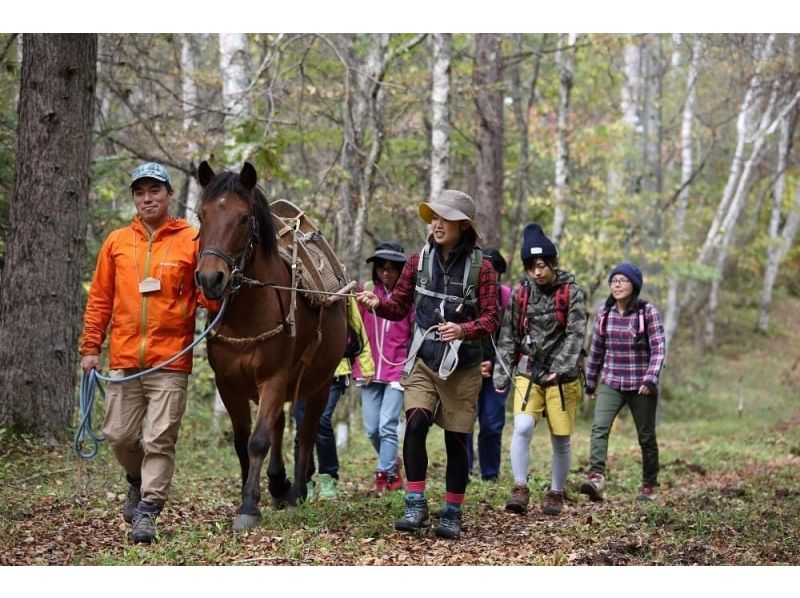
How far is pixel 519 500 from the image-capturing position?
26.6ft

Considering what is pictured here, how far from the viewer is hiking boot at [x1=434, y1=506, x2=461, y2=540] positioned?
6672 mm

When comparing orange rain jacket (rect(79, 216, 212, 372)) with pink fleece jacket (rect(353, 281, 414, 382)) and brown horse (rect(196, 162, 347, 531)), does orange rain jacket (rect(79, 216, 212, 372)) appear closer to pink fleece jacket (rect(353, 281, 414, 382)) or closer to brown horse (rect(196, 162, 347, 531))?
brown horse (rect(196, 162, 347, 531))

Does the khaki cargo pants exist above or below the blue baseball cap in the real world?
below

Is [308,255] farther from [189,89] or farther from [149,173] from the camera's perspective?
[189,89]

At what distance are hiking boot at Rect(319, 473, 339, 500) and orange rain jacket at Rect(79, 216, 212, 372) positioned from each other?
268 centimetres

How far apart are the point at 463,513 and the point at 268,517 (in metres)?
1.69

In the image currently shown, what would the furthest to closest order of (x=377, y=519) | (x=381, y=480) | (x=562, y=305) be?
(x=381, y=480) < (x=562, y=305) < (x=377, y=519)

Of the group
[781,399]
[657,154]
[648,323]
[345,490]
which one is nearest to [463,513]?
[345,490]

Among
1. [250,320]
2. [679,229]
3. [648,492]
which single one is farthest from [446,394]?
[679,229]

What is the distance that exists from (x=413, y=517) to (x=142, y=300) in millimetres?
2359

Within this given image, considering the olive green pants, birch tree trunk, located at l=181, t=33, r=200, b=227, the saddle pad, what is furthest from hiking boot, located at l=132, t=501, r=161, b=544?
birch tree trunk, located at l=181, t=33, r=200, b=227

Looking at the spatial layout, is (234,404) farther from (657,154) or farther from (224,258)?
(657,154)

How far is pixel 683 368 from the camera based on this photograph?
30250mm

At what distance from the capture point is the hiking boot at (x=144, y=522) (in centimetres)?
613
